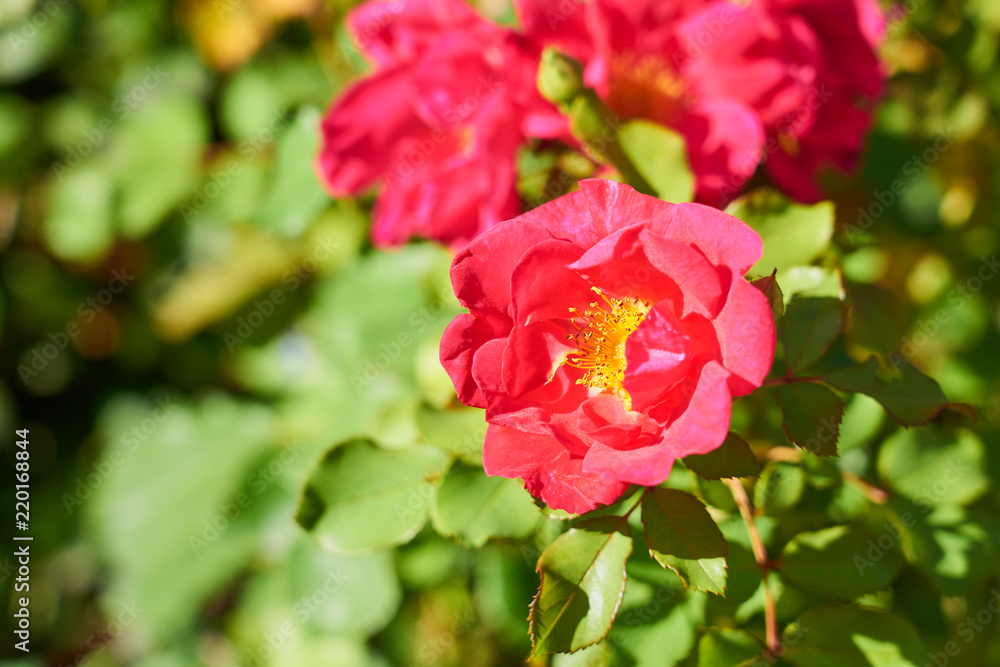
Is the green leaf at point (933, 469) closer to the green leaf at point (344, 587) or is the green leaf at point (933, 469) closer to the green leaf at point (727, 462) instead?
the green leaf at point (727, 462)

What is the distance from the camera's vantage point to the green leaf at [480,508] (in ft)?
2.69

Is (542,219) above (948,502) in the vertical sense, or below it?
above

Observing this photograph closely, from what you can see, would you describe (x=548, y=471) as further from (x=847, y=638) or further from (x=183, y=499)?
(x=183, y=499)

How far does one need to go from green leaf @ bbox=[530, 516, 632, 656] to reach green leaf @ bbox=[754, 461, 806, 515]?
0.20 metres

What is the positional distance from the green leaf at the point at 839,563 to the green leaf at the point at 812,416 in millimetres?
186

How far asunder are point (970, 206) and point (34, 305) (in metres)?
2.30

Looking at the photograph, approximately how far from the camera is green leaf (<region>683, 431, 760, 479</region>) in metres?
0.68

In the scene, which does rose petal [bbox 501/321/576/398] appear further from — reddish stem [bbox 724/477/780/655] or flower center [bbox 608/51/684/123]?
flower center [bbox 608/51/684/123]

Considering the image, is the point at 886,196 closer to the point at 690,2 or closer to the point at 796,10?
the point at 796,10

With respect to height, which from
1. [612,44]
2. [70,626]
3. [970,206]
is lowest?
[70,626]

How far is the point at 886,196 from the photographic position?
147 centimetres

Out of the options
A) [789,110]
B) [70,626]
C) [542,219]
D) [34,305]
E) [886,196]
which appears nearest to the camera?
[542,219]

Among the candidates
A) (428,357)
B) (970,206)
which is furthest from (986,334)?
(428,357)

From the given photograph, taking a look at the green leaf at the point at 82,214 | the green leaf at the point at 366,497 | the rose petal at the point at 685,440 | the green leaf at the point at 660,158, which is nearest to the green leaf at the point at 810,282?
the green leaf at the point at 660,158
